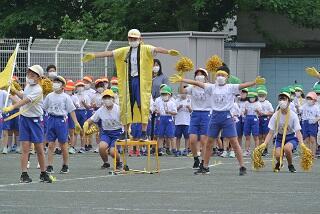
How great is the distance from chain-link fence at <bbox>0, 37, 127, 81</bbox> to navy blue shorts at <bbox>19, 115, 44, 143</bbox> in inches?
499

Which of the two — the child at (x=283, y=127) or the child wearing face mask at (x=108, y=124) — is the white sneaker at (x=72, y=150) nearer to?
the child wearing face mask at (x=108, y=124)

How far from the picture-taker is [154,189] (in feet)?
56.1

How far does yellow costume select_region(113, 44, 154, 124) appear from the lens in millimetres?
20547

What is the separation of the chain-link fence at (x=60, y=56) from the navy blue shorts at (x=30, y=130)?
41.6 ft

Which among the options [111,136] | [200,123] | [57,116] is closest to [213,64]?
[200,123]

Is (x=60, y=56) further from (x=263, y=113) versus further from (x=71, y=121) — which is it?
(x=263, y=113)

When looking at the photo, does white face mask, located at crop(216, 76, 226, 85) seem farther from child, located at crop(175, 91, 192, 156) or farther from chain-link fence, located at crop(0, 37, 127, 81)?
chain-link fence, located at crop(0, 37, 127, 81)

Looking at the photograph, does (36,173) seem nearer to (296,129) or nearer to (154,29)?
(296,129)

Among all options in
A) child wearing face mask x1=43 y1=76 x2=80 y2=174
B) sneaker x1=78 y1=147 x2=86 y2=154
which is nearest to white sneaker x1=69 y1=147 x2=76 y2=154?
sneaker x1=78 y1=147 x2=86 y2=154

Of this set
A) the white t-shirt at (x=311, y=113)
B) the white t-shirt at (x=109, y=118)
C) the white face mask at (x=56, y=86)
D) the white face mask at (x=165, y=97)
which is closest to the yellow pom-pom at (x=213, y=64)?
the white t-shirt at (x=109, y=118)

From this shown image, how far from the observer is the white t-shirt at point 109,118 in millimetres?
21688

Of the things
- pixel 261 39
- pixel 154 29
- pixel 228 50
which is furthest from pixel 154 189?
pixel 261 39

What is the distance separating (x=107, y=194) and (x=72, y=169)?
587 centimetres

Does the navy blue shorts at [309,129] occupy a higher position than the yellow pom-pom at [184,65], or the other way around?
the yellow pom-pom at [184,65]
